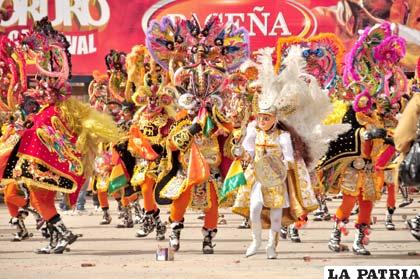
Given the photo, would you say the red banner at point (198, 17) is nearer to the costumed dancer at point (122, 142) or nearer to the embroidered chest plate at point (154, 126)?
the costumed dancer at point (122, 142)

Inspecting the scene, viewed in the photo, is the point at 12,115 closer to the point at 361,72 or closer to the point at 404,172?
the point at 361,72

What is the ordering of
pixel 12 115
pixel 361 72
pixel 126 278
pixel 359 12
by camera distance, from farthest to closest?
pixel 359 12
pixel 12 115
pixel 361 72
pixel 126 278


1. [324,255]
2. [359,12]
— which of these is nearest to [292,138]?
[324,255]

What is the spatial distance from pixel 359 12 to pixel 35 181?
694 inches

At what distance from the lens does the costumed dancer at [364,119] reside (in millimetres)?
13484

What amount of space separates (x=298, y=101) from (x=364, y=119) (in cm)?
118

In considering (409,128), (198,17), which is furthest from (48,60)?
(198,17)

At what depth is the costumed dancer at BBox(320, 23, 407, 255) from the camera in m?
13.5

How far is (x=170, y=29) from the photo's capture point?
14094mm

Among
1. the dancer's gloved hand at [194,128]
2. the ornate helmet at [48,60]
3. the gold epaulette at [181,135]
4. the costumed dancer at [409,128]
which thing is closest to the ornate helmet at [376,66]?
the dancer's gloved hand at [194,128]

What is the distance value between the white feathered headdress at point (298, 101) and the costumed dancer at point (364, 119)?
0.56m

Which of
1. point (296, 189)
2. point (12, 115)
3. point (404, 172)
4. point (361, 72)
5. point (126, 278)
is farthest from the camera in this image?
point (12, 115)

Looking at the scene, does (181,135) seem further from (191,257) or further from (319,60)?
(319,60)

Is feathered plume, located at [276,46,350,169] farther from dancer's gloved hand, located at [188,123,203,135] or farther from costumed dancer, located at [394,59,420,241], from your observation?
costumed dancer, located at [394,59,420,241]
